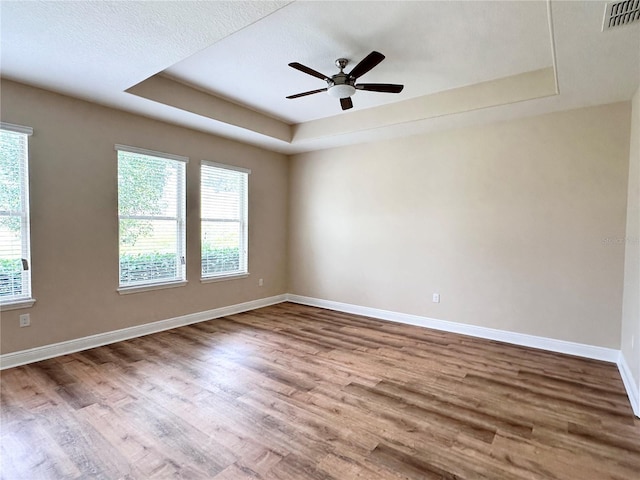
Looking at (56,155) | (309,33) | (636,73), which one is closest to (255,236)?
(56,155)

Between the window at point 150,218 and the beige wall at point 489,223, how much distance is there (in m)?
2.31

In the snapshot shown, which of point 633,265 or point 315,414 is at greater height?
point 633,265

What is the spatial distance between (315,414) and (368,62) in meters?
2.76

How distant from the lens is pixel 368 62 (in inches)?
107

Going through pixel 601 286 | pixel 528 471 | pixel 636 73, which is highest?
pixel 636 73

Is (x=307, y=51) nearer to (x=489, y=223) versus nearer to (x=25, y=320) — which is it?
(x=489, y=223)

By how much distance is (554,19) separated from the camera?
2145mm

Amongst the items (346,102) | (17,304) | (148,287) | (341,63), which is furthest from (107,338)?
(341,63)

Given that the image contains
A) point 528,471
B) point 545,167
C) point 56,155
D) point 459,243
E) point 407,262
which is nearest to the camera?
point 528,471

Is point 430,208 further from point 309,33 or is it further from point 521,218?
point 309,33

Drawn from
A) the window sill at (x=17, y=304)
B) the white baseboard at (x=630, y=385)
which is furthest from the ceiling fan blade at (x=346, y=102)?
the window sill at (x=17, y=304)

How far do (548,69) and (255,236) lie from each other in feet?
14.6

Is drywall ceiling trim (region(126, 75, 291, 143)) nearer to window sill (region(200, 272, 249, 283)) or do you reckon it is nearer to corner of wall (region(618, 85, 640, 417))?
window sill (region(200, 272, 249, 283))

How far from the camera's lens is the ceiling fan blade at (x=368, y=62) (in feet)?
8.49
